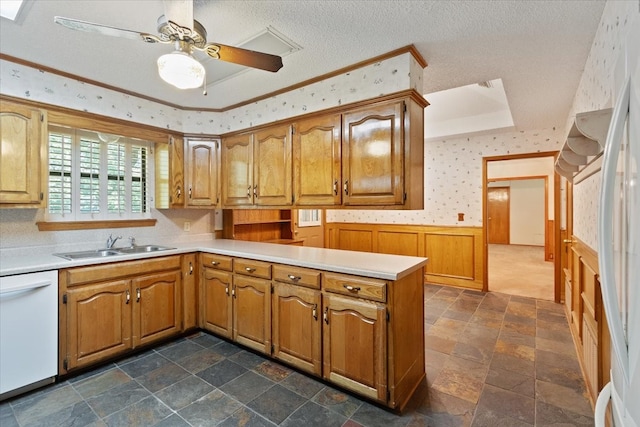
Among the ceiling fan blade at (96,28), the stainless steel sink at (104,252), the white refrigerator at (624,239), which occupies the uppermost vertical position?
the ceiling fan blade at (96,28)

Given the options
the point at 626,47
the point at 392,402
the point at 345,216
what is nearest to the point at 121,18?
the point at 626,47

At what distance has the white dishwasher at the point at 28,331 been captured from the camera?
6.51ft

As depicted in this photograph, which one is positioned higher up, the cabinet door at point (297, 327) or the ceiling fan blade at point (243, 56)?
the ceiling fan blade at point (243, 56)

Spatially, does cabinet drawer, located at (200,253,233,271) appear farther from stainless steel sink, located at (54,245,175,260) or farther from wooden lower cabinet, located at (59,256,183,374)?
stainless steel sink, located at (54,245,175,260)

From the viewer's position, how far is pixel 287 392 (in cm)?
211

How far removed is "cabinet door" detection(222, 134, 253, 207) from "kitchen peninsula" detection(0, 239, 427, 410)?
628mm

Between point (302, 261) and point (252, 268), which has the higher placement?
point (302, 261)

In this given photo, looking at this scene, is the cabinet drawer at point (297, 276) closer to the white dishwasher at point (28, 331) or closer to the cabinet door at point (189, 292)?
the cabinet door at point (189, 292)

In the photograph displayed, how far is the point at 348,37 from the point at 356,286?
1.69 metres

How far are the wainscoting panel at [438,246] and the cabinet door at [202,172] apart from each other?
10.5 ft

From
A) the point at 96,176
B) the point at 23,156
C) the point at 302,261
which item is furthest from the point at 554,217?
the point at 23,156

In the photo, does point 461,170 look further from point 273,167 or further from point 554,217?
point 273,167

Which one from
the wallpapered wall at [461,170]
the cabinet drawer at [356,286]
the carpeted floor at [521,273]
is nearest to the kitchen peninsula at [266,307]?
the cabinet drawer at [356,286]

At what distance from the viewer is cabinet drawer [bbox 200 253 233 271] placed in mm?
2807
